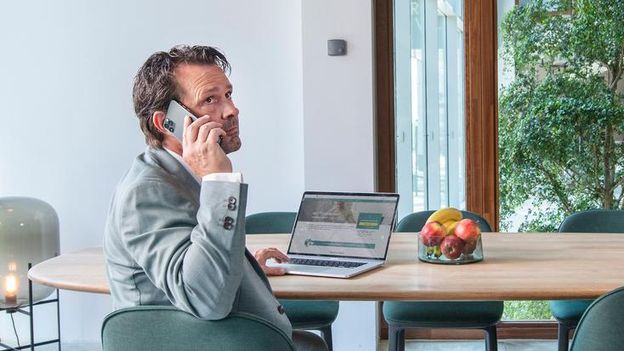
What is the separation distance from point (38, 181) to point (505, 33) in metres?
2.73

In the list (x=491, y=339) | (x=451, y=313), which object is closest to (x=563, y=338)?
(x=491, y=339)

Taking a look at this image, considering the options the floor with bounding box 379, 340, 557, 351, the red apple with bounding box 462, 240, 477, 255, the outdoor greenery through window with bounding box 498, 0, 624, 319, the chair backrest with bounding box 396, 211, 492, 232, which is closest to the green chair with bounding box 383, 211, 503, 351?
the chair backrest with bounding box 396, 211, 492, 232

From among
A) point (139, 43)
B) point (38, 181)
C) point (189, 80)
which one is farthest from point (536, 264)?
point (38, 181)

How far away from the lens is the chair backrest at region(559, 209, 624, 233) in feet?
11.1

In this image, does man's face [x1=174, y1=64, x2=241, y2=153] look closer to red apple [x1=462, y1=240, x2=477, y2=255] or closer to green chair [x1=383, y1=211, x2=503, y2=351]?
red apple [x1=462, y1=240, x2=477, y2=255]

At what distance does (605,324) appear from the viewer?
5.83 feet

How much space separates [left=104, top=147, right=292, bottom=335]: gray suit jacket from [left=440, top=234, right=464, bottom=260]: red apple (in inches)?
31.1

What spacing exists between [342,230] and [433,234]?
1.00 feet

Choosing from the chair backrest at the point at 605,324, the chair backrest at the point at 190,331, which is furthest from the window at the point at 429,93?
the chair backrest at the point at 190,331

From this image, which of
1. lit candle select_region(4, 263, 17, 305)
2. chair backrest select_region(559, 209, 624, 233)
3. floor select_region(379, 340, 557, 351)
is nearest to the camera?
chair backrest select_region(559, 209, 624, 233)

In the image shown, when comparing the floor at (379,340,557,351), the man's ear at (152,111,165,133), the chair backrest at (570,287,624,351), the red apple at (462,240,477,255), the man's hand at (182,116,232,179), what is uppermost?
the man's ear at (152,111,165,133)

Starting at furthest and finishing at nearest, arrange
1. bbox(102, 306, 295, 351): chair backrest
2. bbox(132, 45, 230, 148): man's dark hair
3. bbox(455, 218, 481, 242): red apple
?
bbox(455, 218, 481, 242): red apple < bbox(132, 45, 230, 148): man's dark hair < bbox(102, 306, 295, 351): chair backrest

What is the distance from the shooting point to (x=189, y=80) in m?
1.87

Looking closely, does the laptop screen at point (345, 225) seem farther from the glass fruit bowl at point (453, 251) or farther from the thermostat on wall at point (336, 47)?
the thermostat on wall at point (336, 47)
